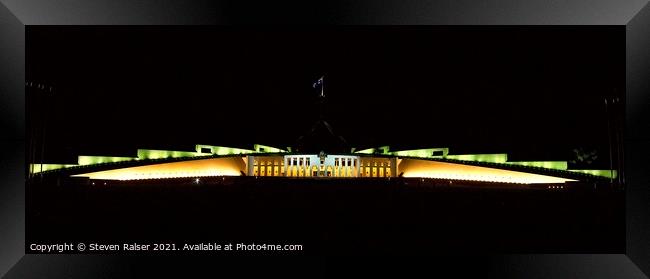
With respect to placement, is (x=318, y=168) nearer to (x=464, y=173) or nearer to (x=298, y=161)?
(x=298, y=161)

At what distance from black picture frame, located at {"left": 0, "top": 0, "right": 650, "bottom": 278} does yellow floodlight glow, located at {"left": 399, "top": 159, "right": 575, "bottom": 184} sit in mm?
10482

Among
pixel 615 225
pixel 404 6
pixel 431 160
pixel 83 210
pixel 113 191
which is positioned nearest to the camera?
pixel 404 6

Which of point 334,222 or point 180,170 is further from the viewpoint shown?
point 180,170

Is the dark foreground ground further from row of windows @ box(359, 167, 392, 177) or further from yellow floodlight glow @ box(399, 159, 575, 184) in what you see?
row of windows @ box(359, 167, 392, 177)

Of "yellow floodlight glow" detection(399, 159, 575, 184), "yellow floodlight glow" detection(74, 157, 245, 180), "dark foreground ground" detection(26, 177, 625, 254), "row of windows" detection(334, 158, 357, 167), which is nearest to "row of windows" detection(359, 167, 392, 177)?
"row of windows" detection(334, 158, 357, 167)

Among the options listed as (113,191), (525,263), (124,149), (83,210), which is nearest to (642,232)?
(525,263)

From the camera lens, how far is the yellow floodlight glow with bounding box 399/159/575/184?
16.3m

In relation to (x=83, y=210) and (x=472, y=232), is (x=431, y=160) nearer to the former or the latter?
(x=472, y=232)

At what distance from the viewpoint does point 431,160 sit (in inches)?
858

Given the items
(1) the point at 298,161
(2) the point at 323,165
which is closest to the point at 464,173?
(2) the point at 323,165

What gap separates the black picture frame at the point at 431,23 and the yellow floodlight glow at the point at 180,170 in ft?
29.4

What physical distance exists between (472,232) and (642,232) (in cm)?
263

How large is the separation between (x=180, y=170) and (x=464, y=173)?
47.1 feet

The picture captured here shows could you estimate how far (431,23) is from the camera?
5.25m
